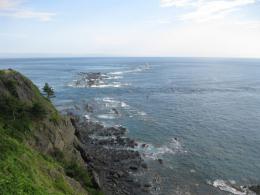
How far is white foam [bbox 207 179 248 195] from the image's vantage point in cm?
5074

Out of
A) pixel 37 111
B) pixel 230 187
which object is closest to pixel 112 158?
pixel 37 111

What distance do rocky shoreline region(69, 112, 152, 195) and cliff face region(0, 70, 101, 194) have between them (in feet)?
15.2

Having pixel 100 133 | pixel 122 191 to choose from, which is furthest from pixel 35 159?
pixel 100 133

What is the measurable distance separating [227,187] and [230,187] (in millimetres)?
585

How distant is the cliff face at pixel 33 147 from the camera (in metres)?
29.2

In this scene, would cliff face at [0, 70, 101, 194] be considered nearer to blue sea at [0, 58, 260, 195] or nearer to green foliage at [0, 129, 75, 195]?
green foliage at [0, 129, 75, 195]

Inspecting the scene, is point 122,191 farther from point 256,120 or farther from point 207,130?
point 256,120

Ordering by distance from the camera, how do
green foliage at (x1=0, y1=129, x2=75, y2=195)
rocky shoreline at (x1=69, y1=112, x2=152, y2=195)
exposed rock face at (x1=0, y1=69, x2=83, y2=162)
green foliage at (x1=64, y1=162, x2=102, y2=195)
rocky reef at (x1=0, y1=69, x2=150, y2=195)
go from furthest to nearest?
rocky shoreline at (x1=69, y1=112, x2=152, y2=195) → exposed rock face at (x1=0, y1=69, x2=83, y2=162) → green foliage at (x1=64, y1=162, x2=102, y2=195) → rocky reef at (x1=0, y1=69, x2=150, y2=195) → green foliage at (x1=0, y1=129, x2=75, y2=195)

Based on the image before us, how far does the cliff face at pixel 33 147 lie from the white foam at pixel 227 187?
77.6 ft

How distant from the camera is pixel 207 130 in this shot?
80250 millimetres

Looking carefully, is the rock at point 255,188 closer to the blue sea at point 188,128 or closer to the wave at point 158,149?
the blue sea at point 188,128

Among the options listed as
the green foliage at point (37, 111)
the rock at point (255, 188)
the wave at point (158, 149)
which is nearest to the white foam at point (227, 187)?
the rock at point (255, 188)

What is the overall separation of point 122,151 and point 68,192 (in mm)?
30551

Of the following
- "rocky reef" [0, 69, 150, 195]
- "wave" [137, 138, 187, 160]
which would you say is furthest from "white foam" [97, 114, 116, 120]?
"rocky reef" [0, 69, 150, 195]
